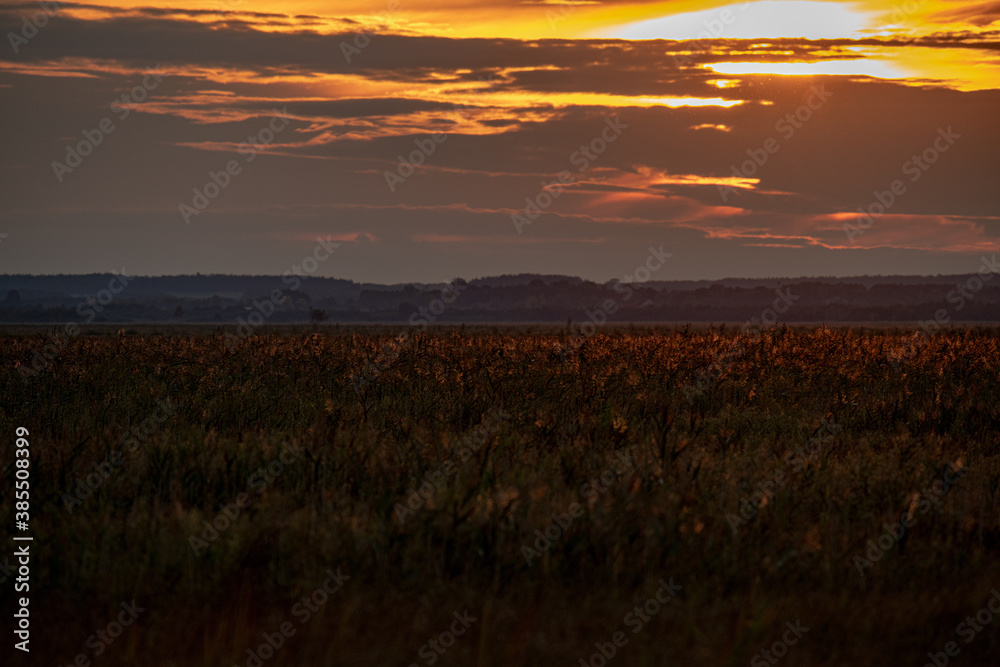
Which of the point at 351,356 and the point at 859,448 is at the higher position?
the point at 859,448

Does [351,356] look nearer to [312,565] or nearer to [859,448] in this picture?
[859,448]

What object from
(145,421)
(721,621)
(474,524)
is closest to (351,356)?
(145,421)

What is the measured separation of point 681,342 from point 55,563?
1290cm

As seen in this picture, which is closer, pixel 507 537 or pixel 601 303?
pixel 507 537

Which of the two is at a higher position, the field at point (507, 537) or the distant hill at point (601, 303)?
the field at point (507, 537)

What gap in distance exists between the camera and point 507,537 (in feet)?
18.2

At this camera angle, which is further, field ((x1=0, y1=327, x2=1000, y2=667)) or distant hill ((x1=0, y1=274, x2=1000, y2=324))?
distant hill ((x1=0, y1=274, x2=1000, y2=324))

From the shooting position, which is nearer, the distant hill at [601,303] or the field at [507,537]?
the field at [507,537]

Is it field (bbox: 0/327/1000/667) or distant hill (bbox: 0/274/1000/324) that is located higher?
field (bbox: 0/327/1000/667)

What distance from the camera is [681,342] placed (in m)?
16.7

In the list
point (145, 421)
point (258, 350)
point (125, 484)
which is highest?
point (125, 484)

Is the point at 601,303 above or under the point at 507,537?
under

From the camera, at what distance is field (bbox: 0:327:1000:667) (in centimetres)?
455

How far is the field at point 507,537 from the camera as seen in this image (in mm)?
4555
